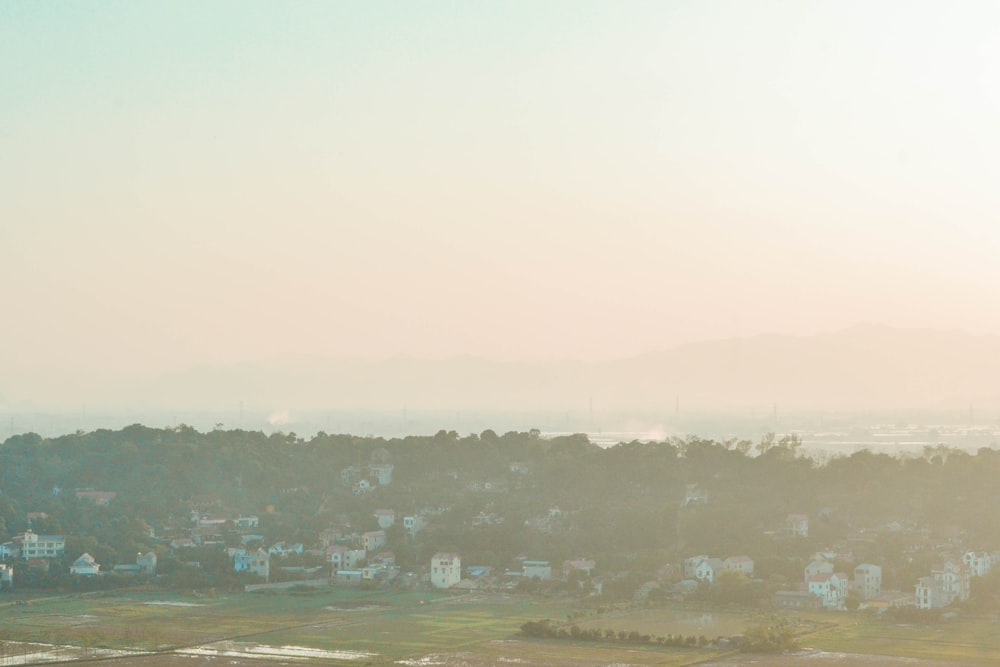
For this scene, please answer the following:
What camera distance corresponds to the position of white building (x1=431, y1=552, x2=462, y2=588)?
31984 millimetres

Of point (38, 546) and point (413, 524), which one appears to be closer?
point (38, 546)

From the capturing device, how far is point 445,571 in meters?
32.1

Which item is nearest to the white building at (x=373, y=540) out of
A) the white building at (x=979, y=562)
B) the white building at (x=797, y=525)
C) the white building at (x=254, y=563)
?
the white building at (x=254, y=563)

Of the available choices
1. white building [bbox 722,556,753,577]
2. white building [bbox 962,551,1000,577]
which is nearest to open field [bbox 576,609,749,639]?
white building [bbox 722,556,753,577]

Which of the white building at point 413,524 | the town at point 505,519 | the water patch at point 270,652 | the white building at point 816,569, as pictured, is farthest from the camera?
the white building at point 413,524

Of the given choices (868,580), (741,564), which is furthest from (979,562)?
(741,564)

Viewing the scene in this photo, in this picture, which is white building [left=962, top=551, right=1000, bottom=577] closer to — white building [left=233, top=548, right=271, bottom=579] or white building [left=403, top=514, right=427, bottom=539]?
white building [left=403, top=514, right=427, bottom=539]

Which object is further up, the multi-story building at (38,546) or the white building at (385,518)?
the white building at (385,518)

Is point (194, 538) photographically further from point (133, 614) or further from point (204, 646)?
point (204, 646)

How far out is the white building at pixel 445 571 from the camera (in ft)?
105

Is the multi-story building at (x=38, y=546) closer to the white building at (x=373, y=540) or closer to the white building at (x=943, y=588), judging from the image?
the white building at (x=373, y=540)

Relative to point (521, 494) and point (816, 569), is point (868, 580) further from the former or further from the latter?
point (521, 494)

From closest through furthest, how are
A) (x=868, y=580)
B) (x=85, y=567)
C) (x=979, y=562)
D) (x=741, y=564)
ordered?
(x=868, y=580) < (x=979, y=562) < (x=741, y=564) < (x=85, y=567)

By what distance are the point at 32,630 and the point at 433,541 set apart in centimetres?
1170
